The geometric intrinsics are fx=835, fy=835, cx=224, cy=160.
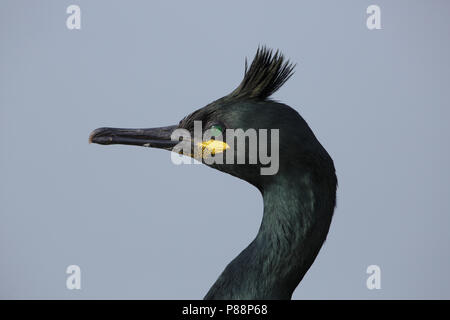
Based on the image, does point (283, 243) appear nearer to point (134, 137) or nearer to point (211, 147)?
point (211, 147)

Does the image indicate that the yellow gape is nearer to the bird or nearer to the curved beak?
the bird

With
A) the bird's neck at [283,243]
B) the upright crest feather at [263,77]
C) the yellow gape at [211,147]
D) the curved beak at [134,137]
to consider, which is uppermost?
the upright crest feather at [263,77]

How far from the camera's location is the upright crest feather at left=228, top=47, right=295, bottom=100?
343 centimetres

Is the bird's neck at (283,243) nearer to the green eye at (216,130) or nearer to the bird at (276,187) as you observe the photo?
the bird at (276,187)

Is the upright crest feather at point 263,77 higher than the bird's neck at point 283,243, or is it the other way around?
the upright crest feather at point 263,77

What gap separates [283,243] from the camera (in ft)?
10.8

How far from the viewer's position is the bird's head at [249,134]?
129 inches

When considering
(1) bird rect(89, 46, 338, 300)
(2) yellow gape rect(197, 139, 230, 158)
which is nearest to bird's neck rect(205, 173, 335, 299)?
(1) bird rect(89, 46, 338, 300)

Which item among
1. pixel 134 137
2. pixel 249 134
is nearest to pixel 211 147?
pixel 249 134

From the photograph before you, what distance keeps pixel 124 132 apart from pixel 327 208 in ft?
3.00

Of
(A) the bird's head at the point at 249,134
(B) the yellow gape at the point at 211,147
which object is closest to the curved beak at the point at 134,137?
(A) the bird's head at the point at 249,134

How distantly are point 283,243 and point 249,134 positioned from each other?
1.49 ft

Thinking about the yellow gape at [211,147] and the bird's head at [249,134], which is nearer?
the bird's head at [249,134]
